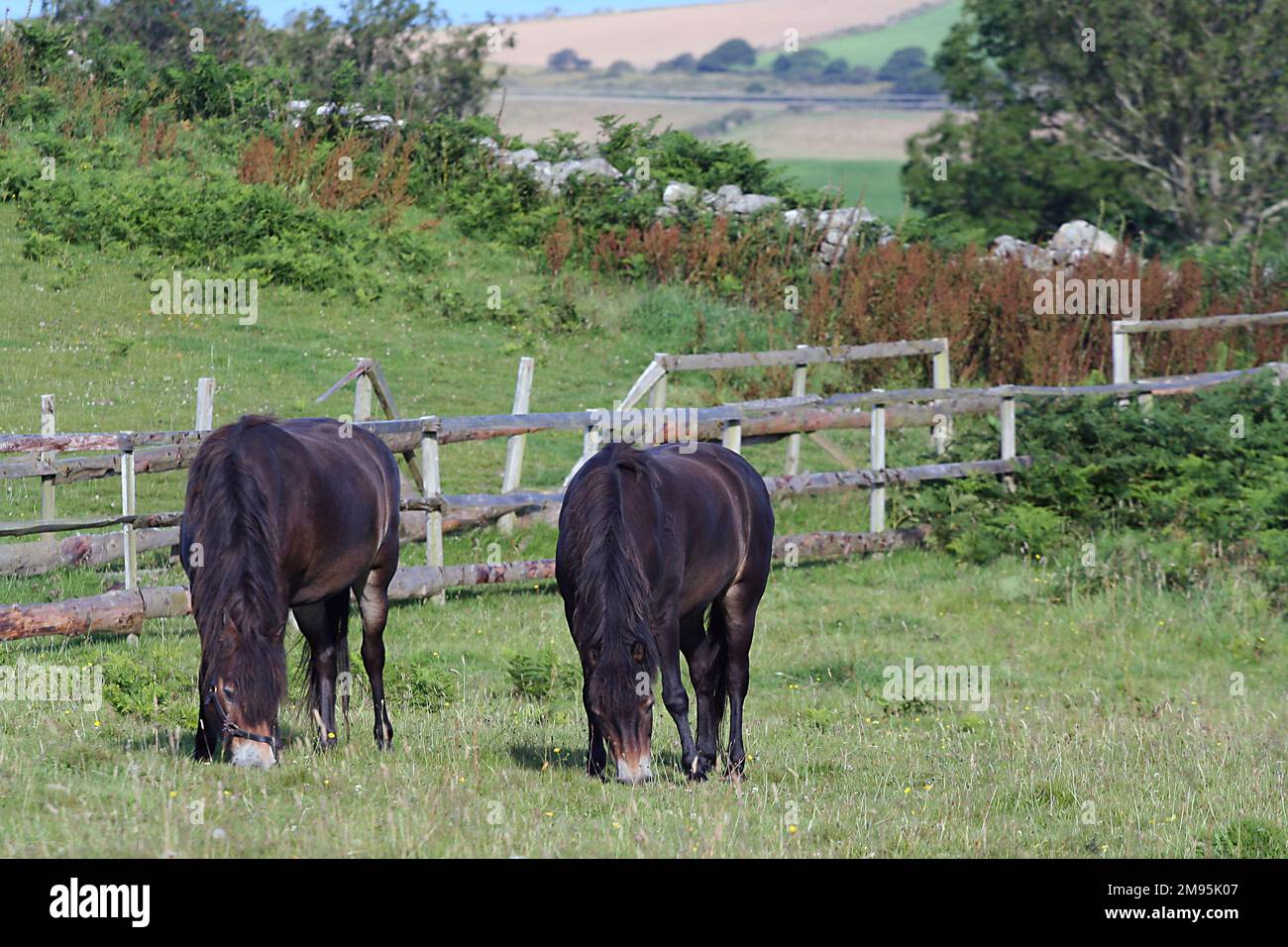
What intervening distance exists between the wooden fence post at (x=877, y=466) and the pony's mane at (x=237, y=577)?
32.1ft

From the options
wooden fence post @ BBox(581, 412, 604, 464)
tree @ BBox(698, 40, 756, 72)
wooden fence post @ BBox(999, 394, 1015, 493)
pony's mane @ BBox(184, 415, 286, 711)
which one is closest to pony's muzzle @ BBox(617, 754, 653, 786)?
pony's mane @ BBox(184, 415, 286, 711)

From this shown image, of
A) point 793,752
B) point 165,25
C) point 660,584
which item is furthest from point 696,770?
point 165,25

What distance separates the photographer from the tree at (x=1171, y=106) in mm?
37156

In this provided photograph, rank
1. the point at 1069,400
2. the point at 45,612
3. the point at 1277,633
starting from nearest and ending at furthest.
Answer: the point at 45,612 → the point at 1277,633 → the point at 1069,400

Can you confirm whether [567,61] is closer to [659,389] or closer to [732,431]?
[659,389]

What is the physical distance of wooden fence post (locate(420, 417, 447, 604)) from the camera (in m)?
13.3

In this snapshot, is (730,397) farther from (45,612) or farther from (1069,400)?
(45,612)

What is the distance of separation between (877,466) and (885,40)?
13110 cm

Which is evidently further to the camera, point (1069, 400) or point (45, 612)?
point (1069, 400)

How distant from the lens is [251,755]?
6.80m

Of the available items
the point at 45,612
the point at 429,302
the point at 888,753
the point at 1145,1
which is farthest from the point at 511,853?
Answer: the point at 1145,1

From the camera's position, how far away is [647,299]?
2292 centimetres

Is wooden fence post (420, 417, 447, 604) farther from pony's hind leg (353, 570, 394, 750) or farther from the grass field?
pony's hind leg (353, 570, 394, 750)
